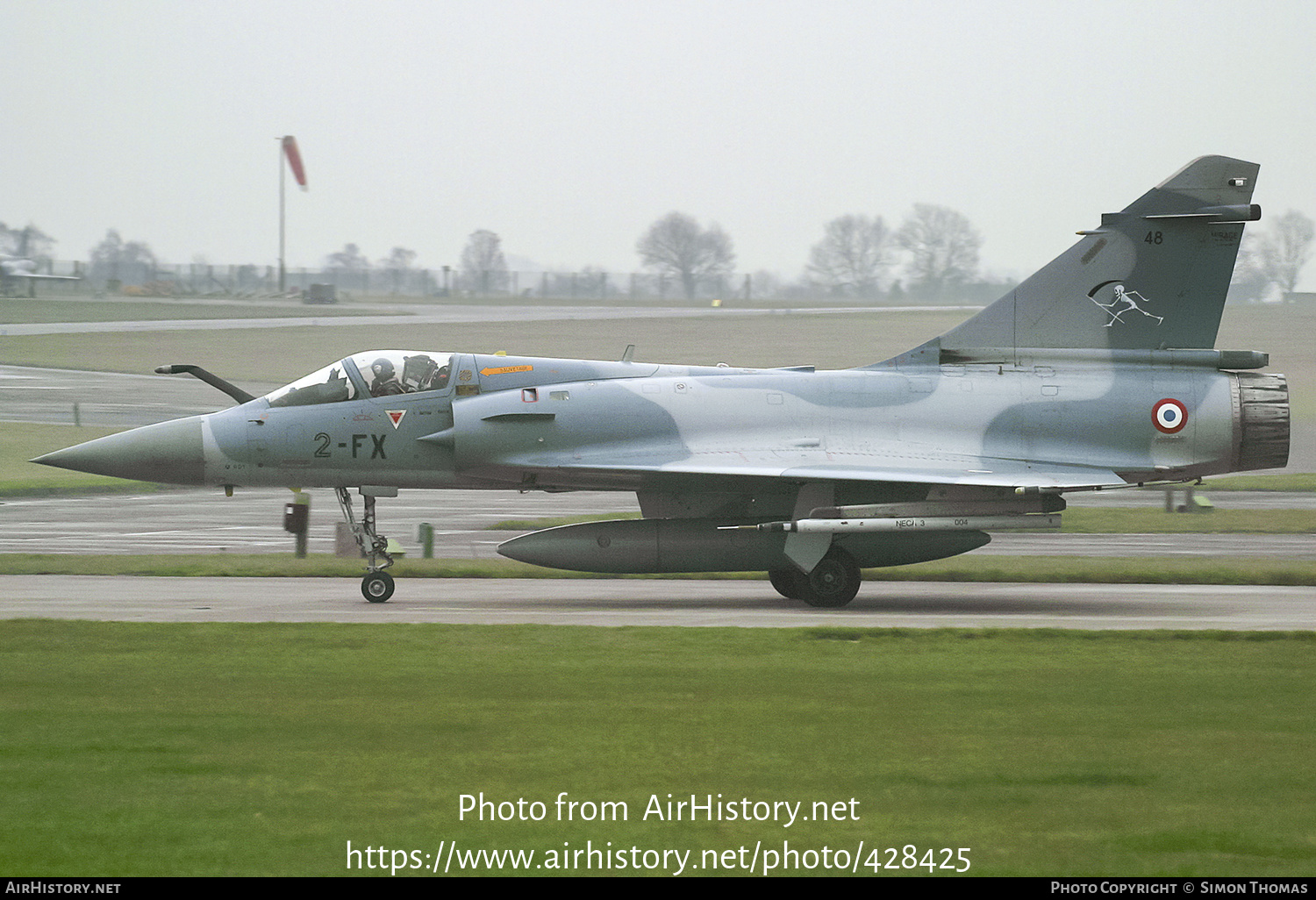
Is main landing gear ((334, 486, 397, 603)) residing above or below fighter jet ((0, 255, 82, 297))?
below

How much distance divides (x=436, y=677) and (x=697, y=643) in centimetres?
298

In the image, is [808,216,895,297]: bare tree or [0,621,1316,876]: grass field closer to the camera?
[0,621,1316,876]: grass field

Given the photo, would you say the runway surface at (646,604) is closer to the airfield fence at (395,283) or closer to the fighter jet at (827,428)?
the fighter jet at (827,428)

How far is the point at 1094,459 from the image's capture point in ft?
59.5

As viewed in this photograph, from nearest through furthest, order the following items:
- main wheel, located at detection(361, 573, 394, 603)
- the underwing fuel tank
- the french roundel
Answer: main wheel, located at detection(361, 573, 394, 603) < the underwing fuel tank < the french roundel

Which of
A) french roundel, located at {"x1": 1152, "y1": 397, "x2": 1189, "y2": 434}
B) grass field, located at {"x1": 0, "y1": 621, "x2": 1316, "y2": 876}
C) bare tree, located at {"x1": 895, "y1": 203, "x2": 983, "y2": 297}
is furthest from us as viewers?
bare tree, located at {"x1": 895, "y1": 203, "x2": 983, "y2": 297}

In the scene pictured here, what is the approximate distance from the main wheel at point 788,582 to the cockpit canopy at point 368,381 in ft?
16.2

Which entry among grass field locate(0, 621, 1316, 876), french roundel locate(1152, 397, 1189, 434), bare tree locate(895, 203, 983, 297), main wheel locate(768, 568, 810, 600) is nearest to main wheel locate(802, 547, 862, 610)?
main wheel locate(768, 568, 810, 600)

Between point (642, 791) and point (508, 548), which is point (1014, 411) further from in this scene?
point (642, 791)

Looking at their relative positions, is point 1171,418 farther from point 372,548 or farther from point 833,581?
point 372,548

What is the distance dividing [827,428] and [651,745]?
9775 mm

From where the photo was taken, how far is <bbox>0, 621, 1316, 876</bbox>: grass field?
6.77 meters

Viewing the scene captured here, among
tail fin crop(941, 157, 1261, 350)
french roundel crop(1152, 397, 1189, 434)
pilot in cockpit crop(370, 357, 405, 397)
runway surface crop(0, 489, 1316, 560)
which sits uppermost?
tail fin crop(941, 157, 1261, 350)

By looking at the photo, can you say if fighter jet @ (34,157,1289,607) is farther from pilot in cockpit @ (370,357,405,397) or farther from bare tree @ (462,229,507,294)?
bare tree @ (462,229,507,294)
